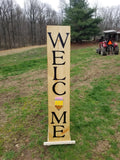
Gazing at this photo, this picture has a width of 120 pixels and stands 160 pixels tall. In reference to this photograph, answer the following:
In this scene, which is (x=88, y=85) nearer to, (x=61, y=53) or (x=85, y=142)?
(x=85, y=142)

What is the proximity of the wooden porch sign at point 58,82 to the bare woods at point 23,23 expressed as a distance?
27.9 m

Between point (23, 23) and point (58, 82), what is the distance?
3408cm

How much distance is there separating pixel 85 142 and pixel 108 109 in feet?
3.78

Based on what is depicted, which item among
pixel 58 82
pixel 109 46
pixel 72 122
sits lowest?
pixel 72 122

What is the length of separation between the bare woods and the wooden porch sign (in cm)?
2791

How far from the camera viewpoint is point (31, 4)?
3169 cm

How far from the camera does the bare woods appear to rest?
88.8ft

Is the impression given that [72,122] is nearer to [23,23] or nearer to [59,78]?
[59,78]

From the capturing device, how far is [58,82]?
1896 mm

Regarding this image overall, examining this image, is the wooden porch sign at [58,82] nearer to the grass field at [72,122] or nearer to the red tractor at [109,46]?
the grass field at [72,122]

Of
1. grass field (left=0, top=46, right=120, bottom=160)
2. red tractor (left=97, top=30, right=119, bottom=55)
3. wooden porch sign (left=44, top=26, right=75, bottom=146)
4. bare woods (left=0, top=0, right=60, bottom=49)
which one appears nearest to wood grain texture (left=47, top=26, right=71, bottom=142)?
wooden porch sign (left=44, top=26, right=75, bottom=146)

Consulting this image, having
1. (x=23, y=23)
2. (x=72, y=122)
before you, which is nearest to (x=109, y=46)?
(x=72, y=122)

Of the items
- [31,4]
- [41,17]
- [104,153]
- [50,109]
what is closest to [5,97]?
[50,109]

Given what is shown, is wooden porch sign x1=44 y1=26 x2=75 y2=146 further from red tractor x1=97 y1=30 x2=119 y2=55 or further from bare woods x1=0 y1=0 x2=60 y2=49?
bare woods x1=0 y1=0 x2=60 y2=49
